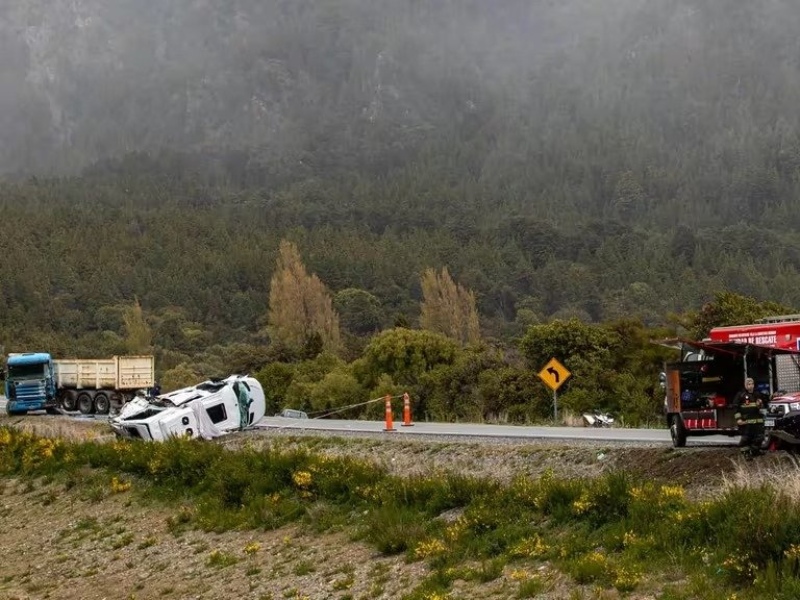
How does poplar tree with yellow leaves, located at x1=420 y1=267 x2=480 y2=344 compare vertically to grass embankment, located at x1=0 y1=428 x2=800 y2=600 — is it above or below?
above

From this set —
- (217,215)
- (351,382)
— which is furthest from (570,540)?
(217,215)

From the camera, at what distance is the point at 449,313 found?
9388 centimetres

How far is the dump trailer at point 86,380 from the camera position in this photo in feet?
138

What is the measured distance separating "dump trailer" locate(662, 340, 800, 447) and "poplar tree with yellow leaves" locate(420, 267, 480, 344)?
237 feet

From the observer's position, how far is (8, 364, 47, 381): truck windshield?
41.5m

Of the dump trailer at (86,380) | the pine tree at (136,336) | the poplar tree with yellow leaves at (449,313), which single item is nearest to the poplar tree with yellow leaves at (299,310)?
the poplar tree with yellow leaves at (449,313)

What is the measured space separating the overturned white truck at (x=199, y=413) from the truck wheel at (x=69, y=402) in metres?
13.9

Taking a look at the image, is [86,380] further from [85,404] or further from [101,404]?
[101,404]

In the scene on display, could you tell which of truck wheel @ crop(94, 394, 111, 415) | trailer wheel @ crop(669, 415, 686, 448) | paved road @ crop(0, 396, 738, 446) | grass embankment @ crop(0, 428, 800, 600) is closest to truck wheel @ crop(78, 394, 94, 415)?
truck wheel @ crop(94, 394, 111, 415)

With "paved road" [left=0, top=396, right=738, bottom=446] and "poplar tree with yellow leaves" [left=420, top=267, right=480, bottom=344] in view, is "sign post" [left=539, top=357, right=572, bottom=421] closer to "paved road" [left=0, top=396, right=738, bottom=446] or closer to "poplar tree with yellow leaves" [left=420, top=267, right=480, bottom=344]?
"paved road" [left=0, top=396, right=738, bottom=446]

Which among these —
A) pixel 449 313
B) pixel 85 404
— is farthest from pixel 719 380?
pixel 449 313

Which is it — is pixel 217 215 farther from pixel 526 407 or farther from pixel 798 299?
pixel 526 407

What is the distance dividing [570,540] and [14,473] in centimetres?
2115

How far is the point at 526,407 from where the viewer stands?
124 ft
